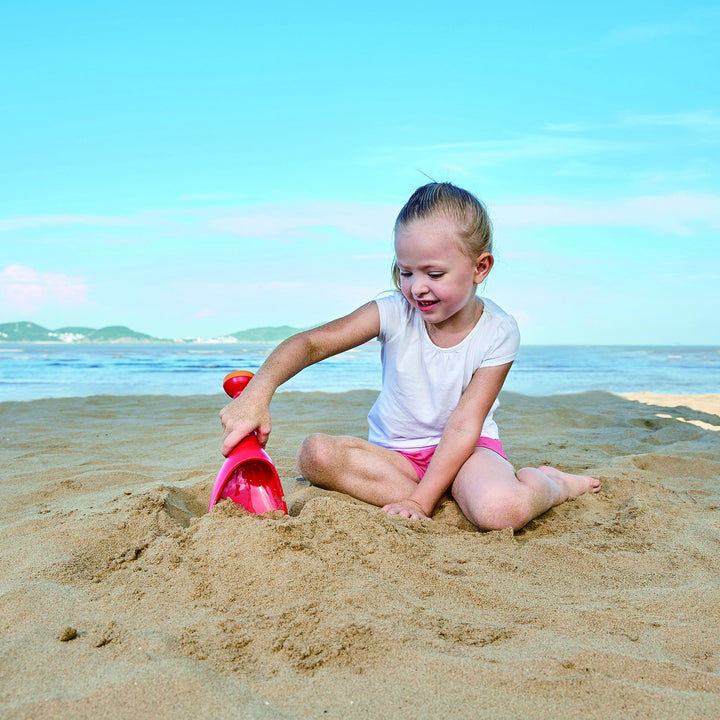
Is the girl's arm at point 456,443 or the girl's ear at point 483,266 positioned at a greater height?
the girl's ear at point 483,266

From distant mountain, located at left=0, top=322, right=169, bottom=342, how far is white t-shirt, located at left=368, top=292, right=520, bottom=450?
56.7 metres

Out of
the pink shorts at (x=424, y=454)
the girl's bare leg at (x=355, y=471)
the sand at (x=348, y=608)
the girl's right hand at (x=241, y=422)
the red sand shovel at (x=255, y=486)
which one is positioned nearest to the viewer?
the sand at (x=348, y=608)

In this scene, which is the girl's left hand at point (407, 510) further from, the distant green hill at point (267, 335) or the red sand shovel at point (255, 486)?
the distant green hill at point (267, 335)

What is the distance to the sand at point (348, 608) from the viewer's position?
44.5 inches

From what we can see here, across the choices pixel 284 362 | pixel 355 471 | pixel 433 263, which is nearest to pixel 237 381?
pixel 284 362

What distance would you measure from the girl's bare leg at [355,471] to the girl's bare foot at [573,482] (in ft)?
1.97

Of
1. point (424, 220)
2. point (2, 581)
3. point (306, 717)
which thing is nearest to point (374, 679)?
point (306, 717)

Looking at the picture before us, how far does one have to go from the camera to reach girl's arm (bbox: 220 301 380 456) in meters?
2.16

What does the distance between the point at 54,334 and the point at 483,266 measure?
61.2 m

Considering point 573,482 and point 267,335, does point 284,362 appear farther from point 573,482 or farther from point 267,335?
point 267,335

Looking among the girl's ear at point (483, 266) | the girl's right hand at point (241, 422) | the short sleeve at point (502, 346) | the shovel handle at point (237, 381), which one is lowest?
the girl's right hand at point (241, 422)

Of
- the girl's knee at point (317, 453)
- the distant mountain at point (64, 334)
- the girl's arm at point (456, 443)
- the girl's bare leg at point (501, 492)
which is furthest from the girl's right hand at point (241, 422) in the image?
the distant mountain at point (64, 334)

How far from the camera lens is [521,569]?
1.85 m

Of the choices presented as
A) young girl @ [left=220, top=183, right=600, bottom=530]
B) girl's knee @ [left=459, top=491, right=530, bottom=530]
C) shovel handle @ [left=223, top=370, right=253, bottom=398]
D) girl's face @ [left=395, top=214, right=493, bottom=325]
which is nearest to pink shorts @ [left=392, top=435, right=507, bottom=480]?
young girl @ [left=220, top=183, right=600, bottom=530]
